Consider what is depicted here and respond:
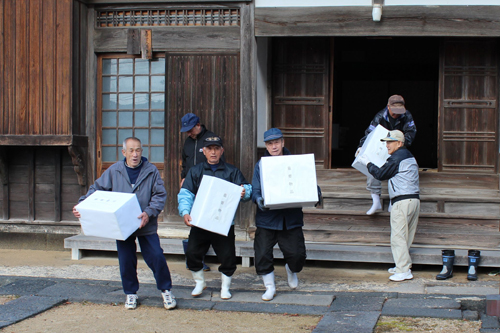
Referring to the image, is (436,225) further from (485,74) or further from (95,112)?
(95,112)

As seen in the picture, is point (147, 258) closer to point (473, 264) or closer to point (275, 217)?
point (275, 217)

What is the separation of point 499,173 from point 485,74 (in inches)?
56.4

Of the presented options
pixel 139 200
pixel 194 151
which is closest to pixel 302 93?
pixel 194 151

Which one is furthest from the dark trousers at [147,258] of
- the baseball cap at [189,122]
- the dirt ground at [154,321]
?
the baseball cap at [189,122]

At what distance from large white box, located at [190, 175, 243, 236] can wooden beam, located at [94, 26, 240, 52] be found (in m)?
3.02

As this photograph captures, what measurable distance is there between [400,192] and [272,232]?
63.9 inches

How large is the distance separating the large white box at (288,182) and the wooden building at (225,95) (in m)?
1.94

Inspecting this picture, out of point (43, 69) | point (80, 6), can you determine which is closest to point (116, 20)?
point (80, 6)

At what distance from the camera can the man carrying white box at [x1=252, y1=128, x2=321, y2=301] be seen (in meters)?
5.78

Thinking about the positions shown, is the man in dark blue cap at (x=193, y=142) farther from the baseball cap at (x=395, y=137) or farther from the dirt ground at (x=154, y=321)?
the baseball cap at (x=395, y=137)

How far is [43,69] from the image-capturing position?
802cm

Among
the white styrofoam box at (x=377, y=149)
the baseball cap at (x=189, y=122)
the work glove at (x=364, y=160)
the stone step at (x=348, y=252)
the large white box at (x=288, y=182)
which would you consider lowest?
the stone step at (x=348, y=252)

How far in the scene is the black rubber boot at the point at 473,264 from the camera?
6.52 metres

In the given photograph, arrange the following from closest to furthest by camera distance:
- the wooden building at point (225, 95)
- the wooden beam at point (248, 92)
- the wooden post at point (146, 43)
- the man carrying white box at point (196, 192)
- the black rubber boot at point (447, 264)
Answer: the man carrying white box at point (196, 192)
the black rubber boot at point (447, 264)
the wooden building at point (225, 95)
the wooden beam at point (248, 92)
the wooden post at point (146, 43)
